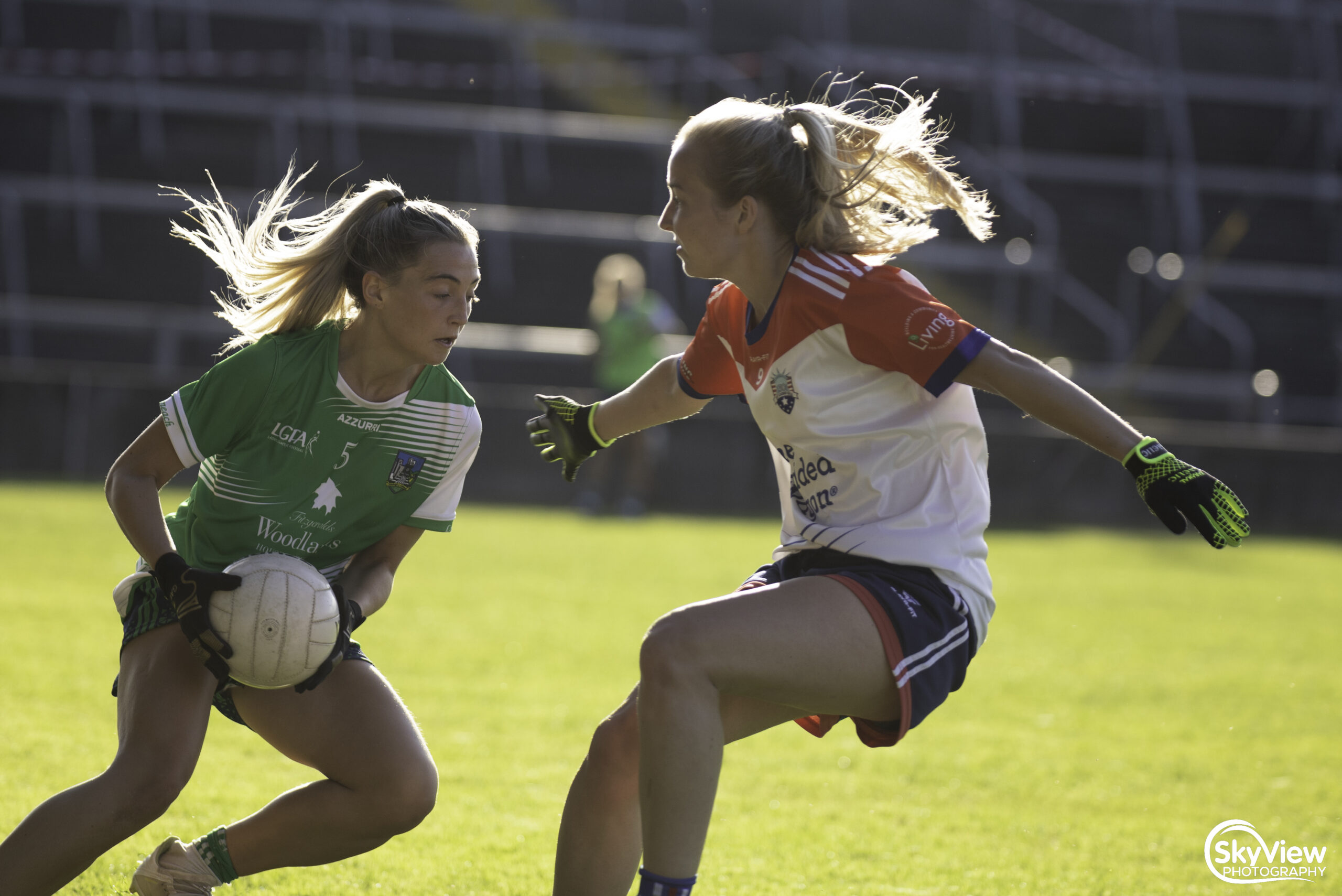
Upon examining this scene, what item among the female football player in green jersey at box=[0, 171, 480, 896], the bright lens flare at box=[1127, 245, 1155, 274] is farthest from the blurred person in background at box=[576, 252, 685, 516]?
the female football player in green jersey at box=[0, 171, 480, 896]

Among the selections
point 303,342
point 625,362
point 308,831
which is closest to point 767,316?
point 303,342

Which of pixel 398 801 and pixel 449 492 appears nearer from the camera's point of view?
pixel 398 801

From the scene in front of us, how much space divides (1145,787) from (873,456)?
2.46m

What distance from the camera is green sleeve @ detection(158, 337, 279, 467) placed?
300 centimetres

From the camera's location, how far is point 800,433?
115 inches

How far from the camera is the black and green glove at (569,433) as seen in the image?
3617mm

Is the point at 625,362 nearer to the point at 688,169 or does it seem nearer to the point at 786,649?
the point at 688,169

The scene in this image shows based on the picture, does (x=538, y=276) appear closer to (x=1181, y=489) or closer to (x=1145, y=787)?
(x=1145, y=787)

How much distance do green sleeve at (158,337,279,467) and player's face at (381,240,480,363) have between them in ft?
0.97

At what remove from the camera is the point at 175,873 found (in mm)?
3033

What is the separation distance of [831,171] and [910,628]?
96cm

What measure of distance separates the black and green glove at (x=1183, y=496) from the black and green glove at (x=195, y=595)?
71.8 inches

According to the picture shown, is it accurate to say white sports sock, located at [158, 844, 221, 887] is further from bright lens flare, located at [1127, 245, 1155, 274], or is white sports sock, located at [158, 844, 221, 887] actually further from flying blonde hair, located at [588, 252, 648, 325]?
bright lens flare, located at [1127, 245, 1155, 274]

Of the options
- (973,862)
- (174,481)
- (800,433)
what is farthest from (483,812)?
(174,481)
